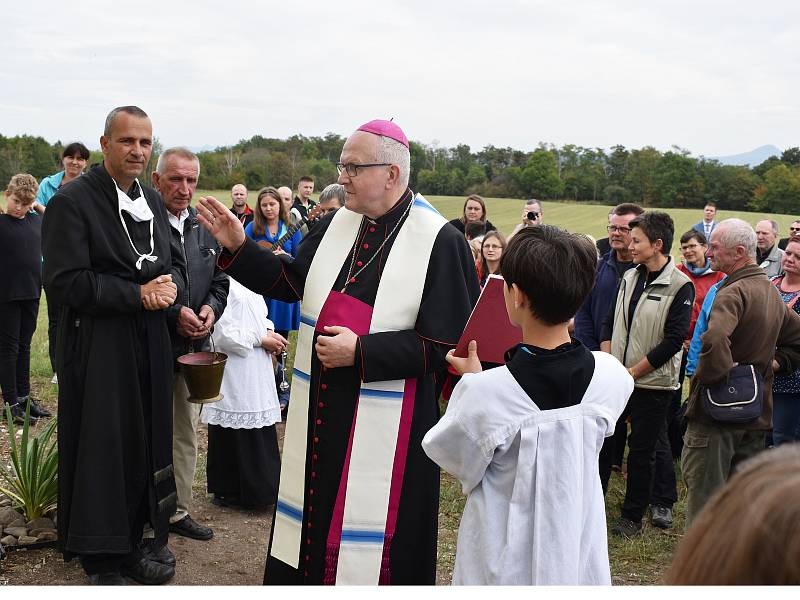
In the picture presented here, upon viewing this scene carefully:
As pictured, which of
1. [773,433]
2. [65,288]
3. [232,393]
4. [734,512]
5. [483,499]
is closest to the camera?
[734,512]

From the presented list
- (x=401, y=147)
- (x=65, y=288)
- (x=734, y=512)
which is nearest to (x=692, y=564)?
(x=734, y=512)

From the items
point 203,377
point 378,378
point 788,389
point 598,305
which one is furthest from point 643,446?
point 203,377

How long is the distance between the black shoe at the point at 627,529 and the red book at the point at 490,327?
2.84 metres

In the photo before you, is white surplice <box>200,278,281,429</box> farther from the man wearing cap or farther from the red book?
the red book

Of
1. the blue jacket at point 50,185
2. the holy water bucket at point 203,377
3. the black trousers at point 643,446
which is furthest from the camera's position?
the blue jacket at point 50,185

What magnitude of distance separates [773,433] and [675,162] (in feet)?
99.8

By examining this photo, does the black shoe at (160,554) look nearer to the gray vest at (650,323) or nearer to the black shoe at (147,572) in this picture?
the black shoe at (147,572)

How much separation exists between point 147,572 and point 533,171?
36.3 meters

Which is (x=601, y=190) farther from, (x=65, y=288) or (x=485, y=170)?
(x=65, y=288)

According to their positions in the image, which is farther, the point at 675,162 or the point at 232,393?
the point at 675,162

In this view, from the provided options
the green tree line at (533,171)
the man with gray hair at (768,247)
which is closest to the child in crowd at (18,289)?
the man with gray hair at (768,247)

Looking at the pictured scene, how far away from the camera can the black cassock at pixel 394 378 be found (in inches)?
134

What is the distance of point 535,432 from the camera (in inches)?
92.4

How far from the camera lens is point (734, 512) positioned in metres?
0.90
